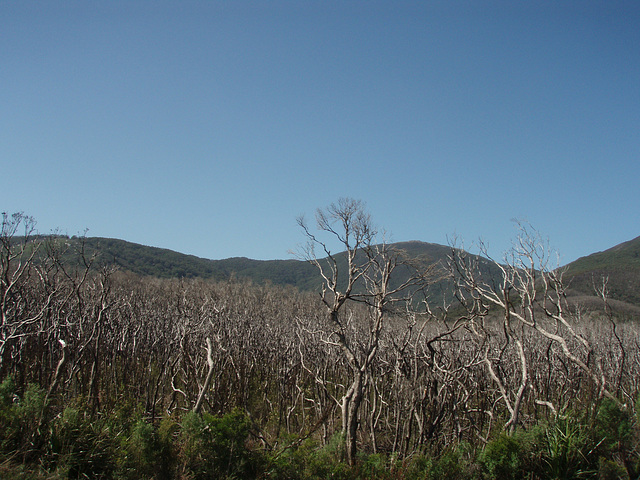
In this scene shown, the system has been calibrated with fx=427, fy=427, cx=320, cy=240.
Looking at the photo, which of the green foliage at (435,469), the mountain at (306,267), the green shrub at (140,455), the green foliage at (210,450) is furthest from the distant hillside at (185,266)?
the green shrub at (140,455)

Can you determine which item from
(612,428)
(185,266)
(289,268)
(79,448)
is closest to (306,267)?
(289,268)

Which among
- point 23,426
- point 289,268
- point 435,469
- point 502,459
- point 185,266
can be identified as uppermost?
point 289,268

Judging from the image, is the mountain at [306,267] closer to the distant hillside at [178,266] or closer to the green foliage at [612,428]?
the distant hillside at [178,266]

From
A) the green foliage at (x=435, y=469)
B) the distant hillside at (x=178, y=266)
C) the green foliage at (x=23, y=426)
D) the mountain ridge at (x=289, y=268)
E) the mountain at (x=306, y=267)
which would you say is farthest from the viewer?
the distant hillside at (x=178, y=266)

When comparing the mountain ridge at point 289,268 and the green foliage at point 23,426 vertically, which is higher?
the mountain ridge at point 289,268

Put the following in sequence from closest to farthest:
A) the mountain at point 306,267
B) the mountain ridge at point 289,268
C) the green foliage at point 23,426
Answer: the green foliage at point 23,426, the mountain at point 306,267, the mountain ridge at point 289,268

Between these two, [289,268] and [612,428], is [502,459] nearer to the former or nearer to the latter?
[612,428]

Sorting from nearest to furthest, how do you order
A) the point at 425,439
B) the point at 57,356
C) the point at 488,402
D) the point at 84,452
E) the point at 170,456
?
the point at 84,452 < the point at 170,456 < the point at 425,439 < the point at 488,402 < the point at 57,356

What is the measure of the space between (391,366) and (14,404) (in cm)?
558

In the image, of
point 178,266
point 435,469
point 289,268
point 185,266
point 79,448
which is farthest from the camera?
point 289,268

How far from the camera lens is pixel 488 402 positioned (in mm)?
8844

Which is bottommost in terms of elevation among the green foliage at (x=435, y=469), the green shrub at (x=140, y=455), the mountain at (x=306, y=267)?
the green foliage at (x=435, y=469)

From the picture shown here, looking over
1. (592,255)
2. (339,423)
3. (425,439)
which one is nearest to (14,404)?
(425,439)

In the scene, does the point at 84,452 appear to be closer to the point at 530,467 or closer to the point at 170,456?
the point at 170,456
